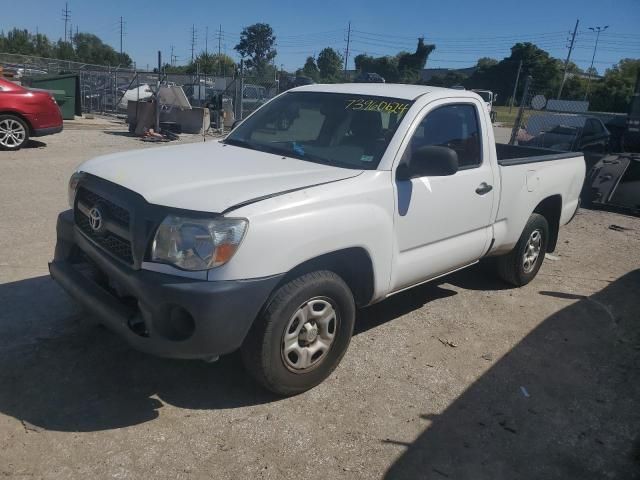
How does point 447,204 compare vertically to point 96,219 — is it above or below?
above

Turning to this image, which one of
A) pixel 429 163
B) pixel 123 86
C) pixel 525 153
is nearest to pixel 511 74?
pixel 123 86

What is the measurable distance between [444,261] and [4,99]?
9.96 meters

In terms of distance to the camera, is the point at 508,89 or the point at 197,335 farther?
the point at 508,89

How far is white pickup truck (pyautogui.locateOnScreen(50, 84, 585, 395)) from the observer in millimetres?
2713

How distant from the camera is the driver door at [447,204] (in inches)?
143

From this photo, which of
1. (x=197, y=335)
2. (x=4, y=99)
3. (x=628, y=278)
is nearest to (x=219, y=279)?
(x=197, y=335)

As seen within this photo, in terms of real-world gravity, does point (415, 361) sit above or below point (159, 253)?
below

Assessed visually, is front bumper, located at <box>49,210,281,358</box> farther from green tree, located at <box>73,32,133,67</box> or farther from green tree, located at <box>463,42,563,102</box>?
green tree, located at <box>73,32,133,67</box>

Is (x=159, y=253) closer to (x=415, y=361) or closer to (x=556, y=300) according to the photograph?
(x=415, y=361)

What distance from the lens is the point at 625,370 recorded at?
3955 mm

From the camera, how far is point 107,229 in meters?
3.06

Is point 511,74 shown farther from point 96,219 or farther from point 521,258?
point 96,219

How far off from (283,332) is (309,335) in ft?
0.87

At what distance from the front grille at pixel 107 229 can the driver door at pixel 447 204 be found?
1.67 meters
